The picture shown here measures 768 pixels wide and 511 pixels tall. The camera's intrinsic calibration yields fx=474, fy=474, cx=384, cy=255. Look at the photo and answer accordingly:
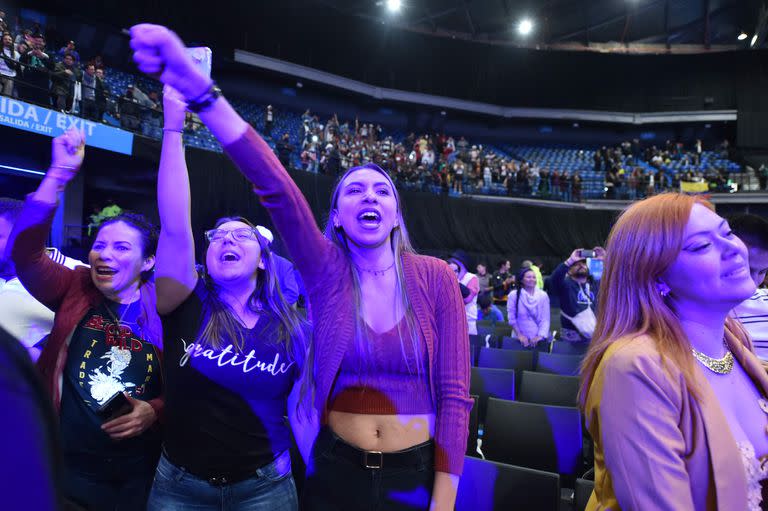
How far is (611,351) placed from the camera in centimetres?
111

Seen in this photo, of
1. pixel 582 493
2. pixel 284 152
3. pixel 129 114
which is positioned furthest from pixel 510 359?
pixel 129 114

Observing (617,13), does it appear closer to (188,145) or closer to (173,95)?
(188,145)

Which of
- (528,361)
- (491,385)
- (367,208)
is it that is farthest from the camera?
(528,361)

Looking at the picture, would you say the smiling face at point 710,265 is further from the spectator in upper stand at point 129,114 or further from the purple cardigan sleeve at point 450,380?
the spectator in upper stand at point 129,114

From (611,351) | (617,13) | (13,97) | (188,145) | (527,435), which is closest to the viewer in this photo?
(611,351)

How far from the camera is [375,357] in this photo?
4.06 ft

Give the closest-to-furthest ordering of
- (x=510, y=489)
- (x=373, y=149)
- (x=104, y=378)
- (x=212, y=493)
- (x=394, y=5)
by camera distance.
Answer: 1. (x=212, y=493)
2. (x=104, y=378)
3. (x=510, y=489)
4. (x=373, y=149)
5. (x=394, y=5)

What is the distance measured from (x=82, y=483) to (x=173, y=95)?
122 centimetres

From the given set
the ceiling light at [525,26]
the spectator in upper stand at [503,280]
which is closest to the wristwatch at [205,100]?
the spectator in upper stand at [503,280]

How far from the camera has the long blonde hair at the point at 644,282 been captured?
111cm

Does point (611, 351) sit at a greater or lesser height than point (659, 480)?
greater

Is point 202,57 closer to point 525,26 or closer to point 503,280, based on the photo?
point 503,280

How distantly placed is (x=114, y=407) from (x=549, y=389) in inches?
110

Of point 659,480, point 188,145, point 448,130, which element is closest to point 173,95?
point 659,480
